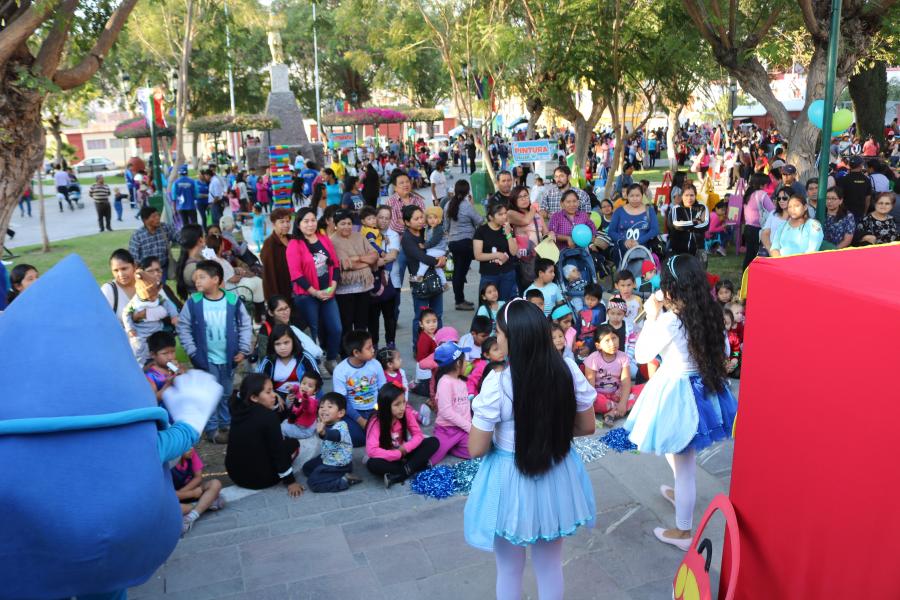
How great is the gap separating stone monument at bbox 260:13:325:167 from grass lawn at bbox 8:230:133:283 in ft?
38.0

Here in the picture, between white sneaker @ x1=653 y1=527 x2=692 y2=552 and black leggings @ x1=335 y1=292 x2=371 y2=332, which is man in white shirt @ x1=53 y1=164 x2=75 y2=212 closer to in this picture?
black leggings @ x1=335 y1=292 x2=371 y2=332

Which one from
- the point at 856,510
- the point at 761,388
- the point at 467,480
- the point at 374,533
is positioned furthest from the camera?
the point at 467,480

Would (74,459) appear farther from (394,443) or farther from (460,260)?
(460,260)

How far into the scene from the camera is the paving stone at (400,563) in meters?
4.26

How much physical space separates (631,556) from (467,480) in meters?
1.38

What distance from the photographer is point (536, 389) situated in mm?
3166

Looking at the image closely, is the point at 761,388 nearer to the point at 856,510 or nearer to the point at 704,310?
the point at 856,510

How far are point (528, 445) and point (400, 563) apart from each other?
5.24 ft

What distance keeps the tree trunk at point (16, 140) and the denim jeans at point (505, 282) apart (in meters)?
4.45

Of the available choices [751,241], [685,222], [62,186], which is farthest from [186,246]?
[62,186]

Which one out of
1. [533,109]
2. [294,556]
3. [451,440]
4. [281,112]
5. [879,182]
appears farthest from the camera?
[281,112]

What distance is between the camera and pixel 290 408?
617cm

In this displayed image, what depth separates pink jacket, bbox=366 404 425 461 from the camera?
18.0 ft

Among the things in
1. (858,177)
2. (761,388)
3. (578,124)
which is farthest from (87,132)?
(761,388)
